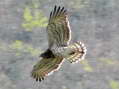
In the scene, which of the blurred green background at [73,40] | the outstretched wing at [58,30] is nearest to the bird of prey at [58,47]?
the outstretched wing at [58,30]

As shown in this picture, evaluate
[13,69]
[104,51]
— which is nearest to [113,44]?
[104,51]

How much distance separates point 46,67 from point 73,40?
12.4ft

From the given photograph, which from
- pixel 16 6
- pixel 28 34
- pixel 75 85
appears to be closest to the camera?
pixel 75 85

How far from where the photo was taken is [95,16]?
428 inches

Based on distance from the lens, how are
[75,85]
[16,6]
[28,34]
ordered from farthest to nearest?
[16,6] → [28,34] → [75,85]

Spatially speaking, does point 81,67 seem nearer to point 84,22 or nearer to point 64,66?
point 64,66

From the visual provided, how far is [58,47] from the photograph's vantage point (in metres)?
6.10

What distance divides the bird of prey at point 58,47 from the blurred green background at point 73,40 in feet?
10.3

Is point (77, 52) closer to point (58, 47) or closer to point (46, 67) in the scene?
point (58, 47)

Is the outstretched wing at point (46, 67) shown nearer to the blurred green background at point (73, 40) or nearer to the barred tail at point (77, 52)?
the barred tail at point (77, 52)

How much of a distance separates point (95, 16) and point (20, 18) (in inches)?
46.3

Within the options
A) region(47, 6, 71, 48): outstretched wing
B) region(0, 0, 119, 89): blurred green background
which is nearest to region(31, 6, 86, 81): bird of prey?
region(47, 6, 71, 48): outstretched wing

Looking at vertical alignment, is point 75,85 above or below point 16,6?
below

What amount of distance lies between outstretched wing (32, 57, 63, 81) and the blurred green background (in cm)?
314
